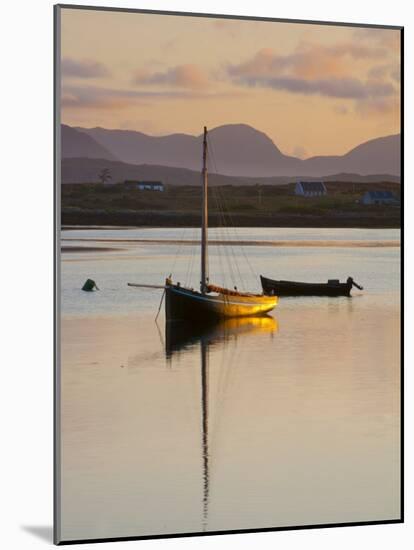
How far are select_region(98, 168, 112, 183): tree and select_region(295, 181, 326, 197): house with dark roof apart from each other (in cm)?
129

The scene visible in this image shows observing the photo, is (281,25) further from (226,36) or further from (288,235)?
(288,235)

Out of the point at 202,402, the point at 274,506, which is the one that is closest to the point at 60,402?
the point at 202,402

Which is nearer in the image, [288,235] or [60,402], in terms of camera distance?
[60,402]

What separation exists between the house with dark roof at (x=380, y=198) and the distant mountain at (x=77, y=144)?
6.27ft

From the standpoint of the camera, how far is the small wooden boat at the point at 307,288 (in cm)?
1003

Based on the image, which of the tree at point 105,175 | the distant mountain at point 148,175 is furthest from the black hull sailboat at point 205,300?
the tree at point 105,175

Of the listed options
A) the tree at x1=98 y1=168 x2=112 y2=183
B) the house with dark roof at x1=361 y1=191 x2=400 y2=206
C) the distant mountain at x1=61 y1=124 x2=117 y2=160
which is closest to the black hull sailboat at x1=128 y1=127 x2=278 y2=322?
the tree at x1=98 y1=168 x2=112 y2=183

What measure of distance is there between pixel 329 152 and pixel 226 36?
1.04 meters

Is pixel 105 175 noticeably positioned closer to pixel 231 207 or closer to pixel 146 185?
pixel 146 185

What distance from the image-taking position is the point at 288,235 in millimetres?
10195

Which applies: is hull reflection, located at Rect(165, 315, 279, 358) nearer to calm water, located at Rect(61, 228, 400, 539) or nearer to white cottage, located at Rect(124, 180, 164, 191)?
calm water, located at Rect(61, 228, 400, 539)

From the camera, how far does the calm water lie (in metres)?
9.46

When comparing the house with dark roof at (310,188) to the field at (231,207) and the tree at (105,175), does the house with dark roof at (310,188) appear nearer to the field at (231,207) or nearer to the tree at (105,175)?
the field at (231,207)

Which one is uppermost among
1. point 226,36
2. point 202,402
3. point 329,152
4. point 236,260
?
point 226,36
